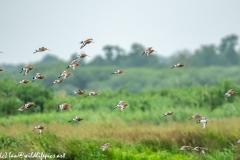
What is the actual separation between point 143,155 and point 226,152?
242 cm

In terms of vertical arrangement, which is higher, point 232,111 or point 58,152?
point 58,152

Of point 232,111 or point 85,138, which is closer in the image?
point 85,138

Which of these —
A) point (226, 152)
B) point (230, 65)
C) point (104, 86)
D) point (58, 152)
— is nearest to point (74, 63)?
point (58, 152)

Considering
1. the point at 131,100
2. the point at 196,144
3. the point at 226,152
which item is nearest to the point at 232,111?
the point at 131,100

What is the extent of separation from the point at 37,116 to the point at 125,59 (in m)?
71.3

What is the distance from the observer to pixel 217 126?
758 inches

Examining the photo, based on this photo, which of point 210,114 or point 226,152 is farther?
point 210,114

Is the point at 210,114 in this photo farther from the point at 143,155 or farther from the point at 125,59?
the point at 125,59

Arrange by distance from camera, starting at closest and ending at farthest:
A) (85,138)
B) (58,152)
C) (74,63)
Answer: (74,63) < (58,152) < (85,138)

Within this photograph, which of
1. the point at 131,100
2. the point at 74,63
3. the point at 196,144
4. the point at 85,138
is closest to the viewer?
the point at 74,63

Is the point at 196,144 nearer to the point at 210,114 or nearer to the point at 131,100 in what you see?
the point at 210,114

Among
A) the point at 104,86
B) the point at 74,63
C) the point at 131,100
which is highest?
the point at 74,63

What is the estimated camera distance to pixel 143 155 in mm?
15852

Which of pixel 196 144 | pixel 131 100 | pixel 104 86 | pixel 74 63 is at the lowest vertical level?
pixel 104 86
